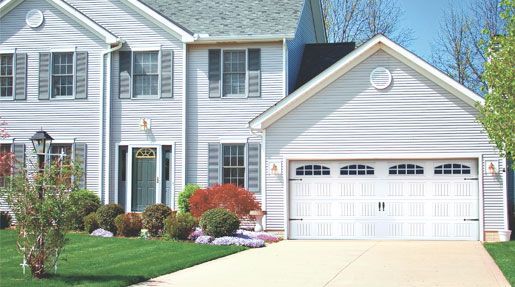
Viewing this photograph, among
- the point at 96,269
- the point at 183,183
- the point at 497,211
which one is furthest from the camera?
the point at 183,183

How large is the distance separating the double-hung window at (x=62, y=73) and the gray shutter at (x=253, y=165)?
20.9 ft

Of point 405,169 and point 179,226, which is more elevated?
point 405,169

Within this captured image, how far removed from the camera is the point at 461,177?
21938 mm

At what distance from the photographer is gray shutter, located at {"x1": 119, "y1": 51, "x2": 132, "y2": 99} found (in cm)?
2506

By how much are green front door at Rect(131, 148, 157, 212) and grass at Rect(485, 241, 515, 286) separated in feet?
34.8

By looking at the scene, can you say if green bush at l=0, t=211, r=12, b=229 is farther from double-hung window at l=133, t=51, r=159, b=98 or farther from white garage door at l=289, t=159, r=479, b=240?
white garage door at l=289, t=159, r=479, b=240

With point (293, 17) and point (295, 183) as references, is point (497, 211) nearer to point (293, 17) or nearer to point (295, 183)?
point (295, 183)

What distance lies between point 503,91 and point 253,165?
8697 millimetres

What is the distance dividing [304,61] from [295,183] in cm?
650

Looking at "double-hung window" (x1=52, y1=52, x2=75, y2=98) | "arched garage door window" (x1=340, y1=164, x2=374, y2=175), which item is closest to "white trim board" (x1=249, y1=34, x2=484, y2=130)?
"arched garage door window" (x1=340, y1=164, x2=374, y2=175)

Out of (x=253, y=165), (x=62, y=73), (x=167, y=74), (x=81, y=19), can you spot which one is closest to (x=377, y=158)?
(x=253, y=165)

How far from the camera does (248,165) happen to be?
2414 cm

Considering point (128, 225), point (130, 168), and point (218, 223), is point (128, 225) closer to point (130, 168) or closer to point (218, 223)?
A: point (218, 223)

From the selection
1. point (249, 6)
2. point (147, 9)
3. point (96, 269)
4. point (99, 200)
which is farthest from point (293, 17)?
point (96, 269)
